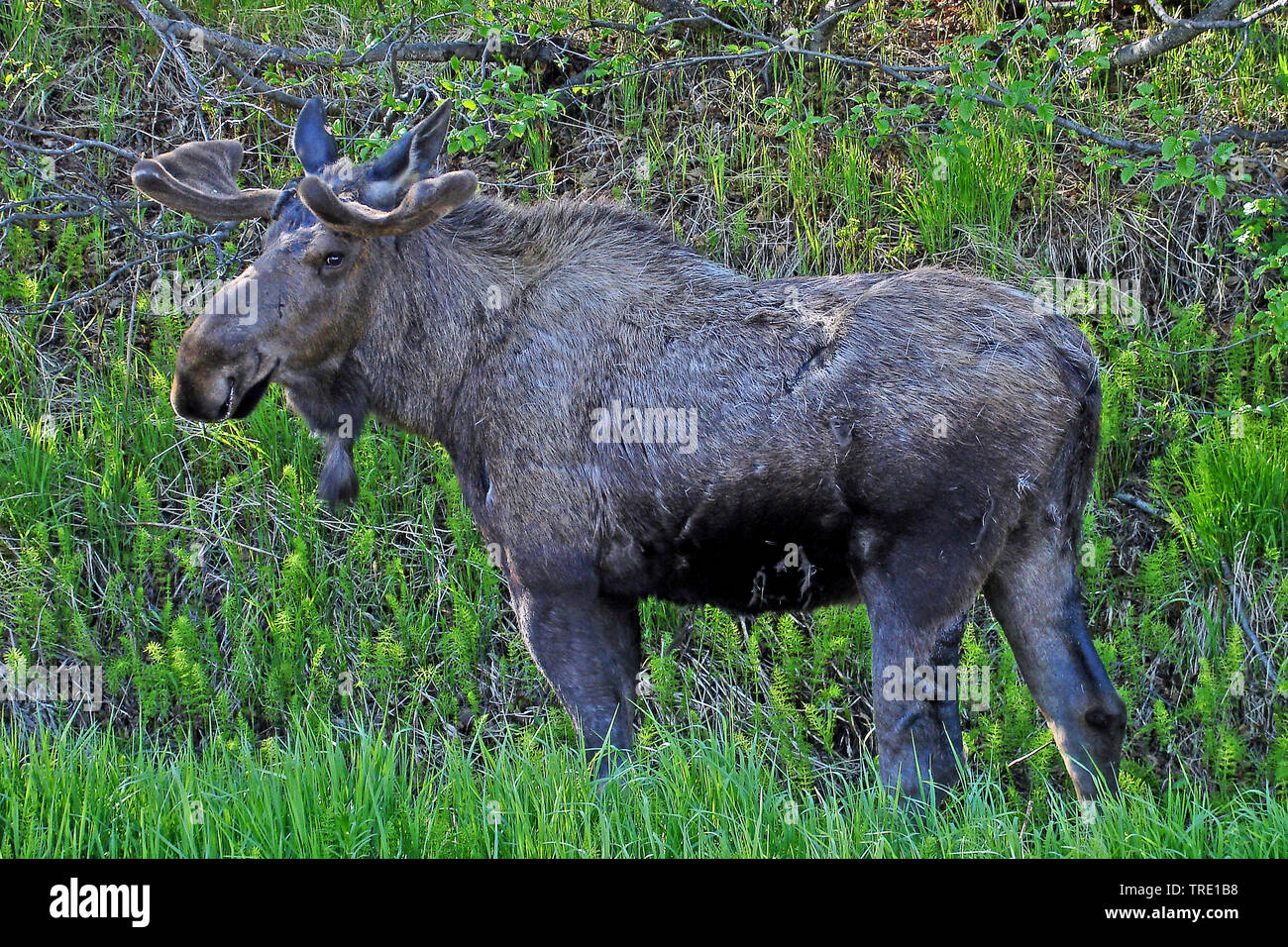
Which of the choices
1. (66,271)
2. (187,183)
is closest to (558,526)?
(187,183)

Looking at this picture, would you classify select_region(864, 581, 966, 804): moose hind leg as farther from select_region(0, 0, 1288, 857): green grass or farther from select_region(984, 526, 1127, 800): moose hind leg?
select_region(984, 526, 1127, 800): moose hind leg

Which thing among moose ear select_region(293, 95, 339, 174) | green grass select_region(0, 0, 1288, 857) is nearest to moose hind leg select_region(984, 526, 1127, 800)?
→ green grass select_region(0, 0, 1288, 857)

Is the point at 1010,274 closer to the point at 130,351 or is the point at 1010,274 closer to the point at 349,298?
the point at 349,298

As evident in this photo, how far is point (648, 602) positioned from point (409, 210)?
2.41 m

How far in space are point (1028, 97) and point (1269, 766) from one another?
2923mm

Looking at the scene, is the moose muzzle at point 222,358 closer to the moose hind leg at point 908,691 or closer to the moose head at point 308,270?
the moose head at point 308,270

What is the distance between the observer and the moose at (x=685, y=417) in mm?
4527

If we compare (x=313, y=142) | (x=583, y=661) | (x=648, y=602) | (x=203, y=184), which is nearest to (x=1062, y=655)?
(x=583, y=661)

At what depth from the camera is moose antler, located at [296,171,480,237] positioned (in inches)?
182

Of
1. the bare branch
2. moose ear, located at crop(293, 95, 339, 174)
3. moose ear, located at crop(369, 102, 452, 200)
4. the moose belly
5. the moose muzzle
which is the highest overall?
the bare branch

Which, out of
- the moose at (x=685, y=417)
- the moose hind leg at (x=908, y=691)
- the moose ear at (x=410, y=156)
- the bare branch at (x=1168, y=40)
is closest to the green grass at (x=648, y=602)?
the moose hind leg at (x=908, y=691)

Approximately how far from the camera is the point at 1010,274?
7.14m

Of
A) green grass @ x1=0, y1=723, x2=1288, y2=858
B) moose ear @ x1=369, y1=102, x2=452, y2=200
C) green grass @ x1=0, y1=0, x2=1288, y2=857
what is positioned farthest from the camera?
green grass @ x1=0, y1=0, x2=1288, y2=857

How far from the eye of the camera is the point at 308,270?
4820 millimetres
